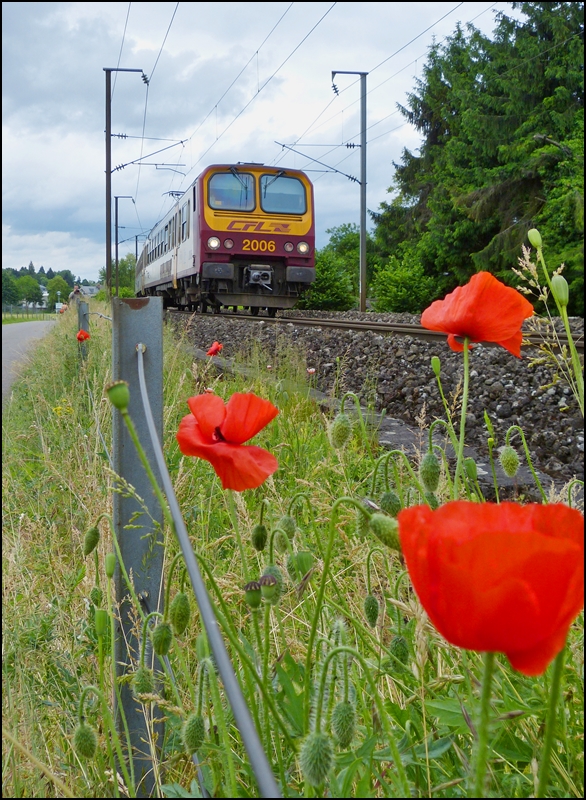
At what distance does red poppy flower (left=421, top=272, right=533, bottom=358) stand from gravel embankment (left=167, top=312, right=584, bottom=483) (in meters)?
1.51

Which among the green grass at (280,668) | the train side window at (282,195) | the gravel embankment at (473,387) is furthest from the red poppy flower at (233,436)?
the train side window at (282,195)

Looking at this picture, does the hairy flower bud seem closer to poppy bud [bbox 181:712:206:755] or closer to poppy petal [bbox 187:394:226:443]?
poppy bud [bbox 181:712:206:755]

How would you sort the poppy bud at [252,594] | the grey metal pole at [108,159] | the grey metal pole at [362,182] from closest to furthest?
the poppy bud at [252,594]
the grey metal pole at [362,182]
the grey metal pole at [108,159]

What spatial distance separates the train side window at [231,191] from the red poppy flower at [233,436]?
1257cm

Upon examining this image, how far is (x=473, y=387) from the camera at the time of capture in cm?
477

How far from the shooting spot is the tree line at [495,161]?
19.1 m

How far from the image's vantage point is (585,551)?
455 mm

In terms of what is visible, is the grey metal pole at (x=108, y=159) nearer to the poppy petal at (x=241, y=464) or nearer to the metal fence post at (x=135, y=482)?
the metal fence post at (x=135, y=482)

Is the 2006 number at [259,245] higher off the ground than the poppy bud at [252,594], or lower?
higher

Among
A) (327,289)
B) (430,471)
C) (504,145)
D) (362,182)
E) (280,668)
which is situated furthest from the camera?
(327,289)

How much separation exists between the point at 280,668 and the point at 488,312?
0.56m

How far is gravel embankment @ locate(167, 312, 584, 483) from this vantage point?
3.71 m

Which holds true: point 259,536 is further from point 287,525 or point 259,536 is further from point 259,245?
point 259,245

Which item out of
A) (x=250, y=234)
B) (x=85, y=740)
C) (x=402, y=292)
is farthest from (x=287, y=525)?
(x=402, y=292)
